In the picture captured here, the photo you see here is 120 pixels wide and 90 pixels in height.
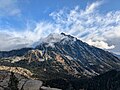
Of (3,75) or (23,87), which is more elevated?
(3,75)

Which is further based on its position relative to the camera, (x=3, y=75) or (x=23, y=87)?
(x=3, y=75)

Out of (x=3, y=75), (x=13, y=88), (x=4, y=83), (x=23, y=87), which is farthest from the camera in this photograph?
(x=3, y=75)

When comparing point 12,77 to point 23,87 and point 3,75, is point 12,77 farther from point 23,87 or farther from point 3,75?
point 3,75

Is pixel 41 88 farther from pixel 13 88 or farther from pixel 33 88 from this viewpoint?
pixel 13 88

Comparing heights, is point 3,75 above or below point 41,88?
above

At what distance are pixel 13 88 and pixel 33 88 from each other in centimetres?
841

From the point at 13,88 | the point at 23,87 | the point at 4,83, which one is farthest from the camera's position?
the point at 4,83

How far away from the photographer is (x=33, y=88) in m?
111

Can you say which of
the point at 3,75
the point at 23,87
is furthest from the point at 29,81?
the point at 3,75

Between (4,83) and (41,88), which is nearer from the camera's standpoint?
(41,88)

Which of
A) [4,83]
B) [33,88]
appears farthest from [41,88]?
[4,83]

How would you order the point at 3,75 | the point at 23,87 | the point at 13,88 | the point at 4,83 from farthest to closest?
the point at 3,75 < the point at 4,83 < the point at 23,87 < the point at 13,88

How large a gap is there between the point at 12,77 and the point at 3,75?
28.1 meters

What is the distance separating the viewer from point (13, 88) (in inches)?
4176
